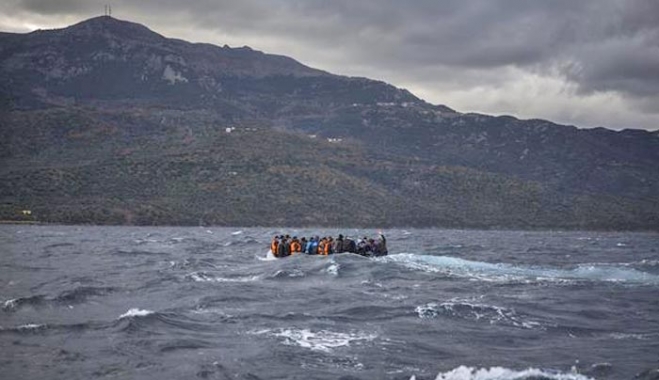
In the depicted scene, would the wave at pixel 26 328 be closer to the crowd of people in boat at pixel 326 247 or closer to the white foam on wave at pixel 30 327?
the white foam on wave at pixel 30 327

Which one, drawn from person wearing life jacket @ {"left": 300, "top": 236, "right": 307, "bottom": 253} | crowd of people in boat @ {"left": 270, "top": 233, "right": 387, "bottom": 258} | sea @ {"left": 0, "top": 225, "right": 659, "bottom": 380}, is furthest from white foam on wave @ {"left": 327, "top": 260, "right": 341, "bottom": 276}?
person wearing life jacket @ {"left": 300, "top": 236, "right": 307, "bottom": 253}

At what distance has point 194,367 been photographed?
19.0 m

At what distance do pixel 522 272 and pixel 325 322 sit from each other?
20.6 metres

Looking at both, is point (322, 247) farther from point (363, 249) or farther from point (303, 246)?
point (363, 249)

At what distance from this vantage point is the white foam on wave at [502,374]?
1798cm

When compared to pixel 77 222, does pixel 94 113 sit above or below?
above

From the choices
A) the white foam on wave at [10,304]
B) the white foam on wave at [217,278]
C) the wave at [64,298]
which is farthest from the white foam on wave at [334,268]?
the white foam on wave at [10,304]

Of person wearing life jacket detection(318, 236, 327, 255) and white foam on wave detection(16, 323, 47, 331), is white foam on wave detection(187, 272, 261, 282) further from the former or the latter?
white foam on wave detection(16, 323, 47, 331)

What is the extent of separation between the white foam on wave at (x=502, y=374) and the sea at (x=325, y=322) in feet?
0.15

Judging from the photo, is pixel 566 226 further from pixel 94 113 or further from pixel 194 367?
pixel 194 367

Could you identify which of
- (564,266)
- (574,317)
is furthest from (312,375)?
(564,266)

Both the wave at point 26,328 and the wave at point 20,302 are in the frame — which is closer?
the wave at point 26,328

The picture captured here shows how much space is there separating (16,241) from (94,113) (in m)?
137

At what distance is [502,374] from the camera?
59.8 ft
